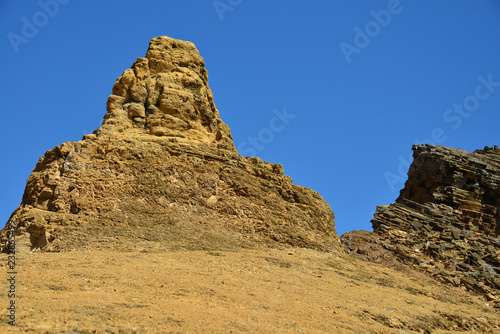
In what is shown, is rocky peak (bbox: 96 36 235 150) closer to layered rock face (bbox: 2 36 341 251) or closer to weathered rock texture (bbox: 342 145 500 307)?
layered rock face (bbox: 2 36 341 251)

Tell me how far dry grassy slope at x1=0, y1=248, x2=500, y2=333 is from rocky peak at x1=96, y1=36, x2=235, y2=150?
5190 mm

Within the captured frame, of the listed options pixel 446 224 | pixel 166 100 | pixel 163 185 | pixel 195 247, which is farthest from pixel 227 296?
pixel 446 224

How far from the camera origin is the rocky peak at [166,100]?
22156 mm

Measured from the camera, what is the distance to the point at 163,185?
20.6 meters

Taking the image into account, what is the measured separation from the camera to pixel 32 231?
1798 centimetres

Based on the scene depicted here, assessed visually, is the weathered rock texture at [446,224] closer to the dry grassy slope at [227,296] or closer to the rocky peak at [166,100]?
the dry grassy slope at [227,296]

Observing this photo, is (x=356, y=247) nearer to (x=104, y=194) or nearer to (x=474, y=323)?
(x=474, y=323)

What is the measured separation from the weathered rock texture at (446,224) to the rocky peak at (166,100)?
7.24 m

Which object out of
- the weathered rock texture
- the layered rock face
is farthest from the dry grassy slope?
the weathered rock texture

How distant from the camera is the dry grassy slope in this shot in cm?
1209

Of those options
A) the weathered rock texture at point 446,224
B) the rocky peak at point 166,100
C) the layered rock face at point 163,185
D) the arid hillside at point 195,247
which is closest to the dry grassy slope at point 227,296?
the arid hillside at point 195,247

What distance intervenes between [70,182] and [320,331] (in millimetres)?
9181

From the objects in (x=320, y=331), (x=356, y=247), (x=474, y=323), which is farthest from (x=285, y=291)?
(x=356, y=247)

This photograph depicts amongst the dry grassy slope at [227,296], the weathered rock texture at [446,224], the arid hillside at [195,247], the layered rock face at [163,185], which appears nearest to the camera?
the dry grassy slope at [227,296]
